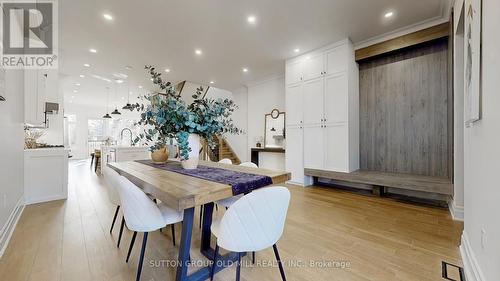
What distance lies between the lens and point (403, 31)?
336 cm

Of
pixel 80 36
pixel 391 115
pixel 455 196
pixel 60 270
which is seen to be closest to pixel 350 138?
pixel 391 115

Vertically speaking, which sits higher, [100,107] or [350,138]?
[100,107]

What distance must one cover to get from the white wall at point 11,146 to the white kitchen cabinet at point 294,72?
169 inches

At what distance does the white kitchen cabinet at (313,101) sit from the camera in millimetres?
4035

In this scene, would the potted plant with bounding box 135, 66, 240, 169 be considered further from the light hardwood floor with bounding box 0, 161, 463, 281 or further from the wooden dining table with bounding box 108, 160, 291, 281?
the light hardwood floor with bounding box 0, 161, 463, 281

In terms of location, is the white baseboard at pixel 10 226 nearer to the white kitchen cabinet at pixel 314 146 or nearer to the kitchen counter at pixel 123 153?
the kitchen counter at pixel 123 153

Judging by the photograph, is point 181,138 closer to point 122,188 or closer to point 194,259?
point 122,188

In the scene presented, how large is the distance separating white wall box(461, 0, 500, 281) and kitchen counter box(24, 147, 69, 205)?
5050 mm

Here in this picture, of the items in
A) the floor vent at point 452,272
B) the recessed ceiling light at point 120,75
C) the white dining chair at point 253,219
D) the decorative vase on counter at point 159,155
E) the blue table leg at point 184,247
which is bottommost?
the floor vent at point 452,272

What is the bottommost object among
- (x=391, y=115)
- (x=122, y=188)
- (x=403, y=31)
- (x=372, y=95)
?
(x=122, y=188)

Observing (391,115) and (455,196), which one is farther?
(391,115)

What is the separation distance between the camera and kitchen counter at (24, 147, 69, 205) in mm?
3137

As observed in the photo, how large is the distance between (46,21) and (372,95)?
5.59m

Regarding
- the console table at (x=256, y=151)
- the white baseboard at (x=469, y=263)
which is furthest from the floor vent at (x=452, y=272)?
the console table at (x=256, y=151)
